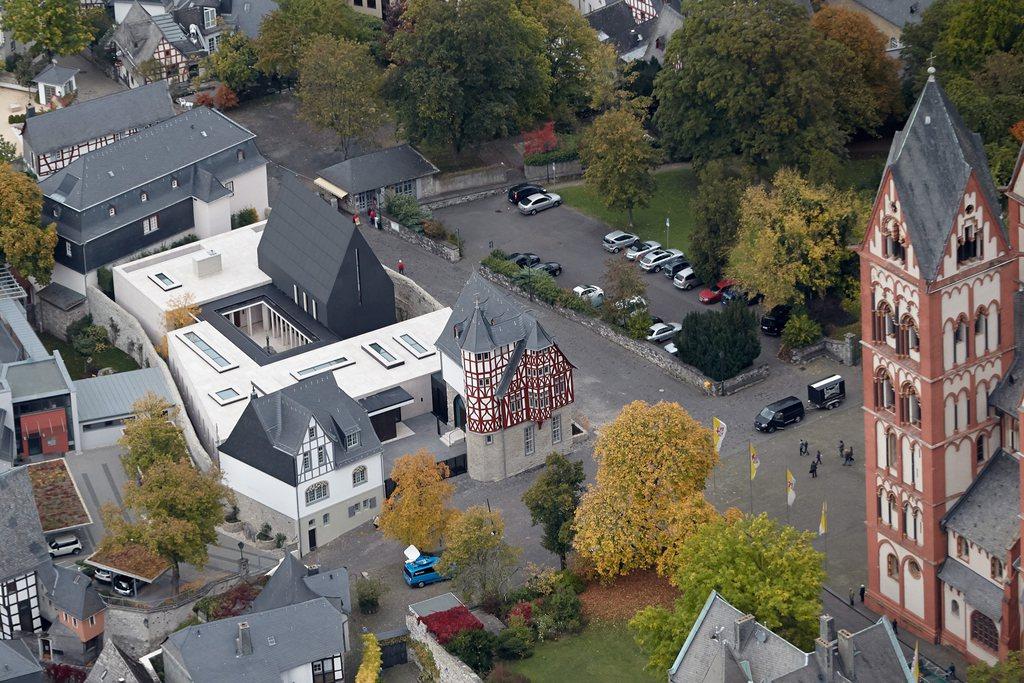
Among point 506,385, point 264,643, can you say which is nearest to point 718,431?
point 506,385

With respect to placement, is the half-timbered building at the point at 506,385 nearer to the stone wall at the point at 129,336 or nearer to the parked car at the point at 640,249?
the stone wall at the point at 129,336

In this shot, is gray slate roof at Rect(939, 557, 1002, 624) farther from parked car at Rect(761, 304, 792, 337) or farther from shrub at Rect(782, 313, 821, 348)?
parked car at Rect(761, 304, 792, 337)

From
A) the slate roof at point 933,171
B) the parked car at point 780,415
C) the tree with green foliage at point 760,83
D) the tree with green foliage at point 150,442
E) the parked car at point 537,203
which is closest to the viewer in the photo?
the slate roof at point 933,171

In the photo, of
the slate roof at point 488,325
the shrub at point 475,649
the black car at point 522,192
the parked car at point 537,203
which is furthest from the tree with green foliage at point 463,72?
the shrub at point 475,649

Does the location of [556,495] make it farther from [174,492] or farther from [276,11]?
[276,11]

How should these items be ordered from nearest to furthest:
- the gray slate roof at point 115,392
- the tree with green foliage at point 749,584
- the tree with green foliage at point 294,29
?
the tree with green foliage at point 749,584 < the gray slate roof at point 115,392 < the tree with green foliage at point 294,29

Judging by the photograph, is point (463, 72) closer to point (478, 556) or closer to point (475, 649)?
point (478, 556)

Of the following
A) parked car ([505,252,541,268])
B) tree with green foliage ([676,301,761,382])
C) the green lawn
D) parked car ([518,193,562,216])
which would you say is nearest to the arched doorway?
tree with green foliage ([676,301,761,382])
